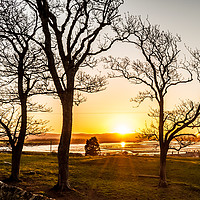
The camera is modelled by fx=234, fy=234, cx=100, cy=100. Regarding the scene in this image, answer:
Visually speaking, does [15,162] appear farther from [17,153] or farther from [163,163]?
[163,163]

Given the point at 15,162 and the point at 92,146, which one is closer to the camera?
the point at 15,162

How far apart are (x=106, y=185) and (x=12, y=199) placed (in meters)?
12.1

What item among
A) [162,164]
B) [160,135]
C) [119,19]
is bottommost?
[162,164]

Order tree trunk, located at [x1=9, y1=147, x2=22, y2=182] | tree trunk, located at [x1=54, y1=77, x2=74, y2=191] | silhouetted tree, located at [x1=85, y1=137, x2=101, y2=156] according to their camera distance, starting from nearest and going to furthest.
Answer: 1. tree trunk, located at [x1=54, y1=77, x2=74, y2=191]
2. tree trunk, located at [x1=9, y1=147, x2=22, y2=182]
3. silhouetted tree, located at [x1=85, y1=137, x2=101, y2=156]

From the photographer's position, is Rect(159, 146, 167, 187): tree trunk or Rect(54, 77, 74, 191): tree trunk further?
Rect(159, 146, 167, 187): tree trunk

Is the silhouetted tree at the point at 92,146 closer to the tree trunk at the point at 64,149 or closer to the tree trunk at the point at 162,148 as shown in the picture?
the tree trunk at the point at 162,148

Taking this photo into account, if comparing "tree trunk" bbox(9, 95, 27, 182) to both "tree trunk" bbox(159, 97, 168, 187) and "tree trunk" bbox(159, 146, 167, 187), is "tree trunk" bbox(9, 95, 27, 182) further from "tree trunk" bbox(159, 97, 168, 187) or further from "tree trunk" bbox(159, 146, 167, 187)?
"tree trunk" bbox(159, 146, 167, 187)

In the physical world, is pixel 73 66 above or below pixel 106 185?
above

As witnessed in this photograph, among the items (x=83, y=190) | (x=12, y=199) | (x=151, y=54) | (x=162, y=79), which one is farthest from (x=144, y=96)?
(x=12, y=199)

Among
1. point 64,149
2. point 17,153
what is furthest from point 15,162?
point 64,149

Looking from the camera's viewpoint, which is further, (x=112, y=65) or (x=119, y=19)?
(x=112, y=65)

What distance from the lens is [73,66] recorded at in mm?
13227

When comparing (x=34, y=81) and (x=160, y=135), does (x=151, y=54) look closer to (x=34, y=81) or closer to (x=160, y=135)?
(x=160, y=135)

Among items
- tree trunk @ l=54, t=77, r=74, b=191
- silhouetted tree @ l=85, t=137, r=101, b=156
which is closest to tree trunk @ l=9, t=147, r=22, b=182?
tree trunk @ l=54, t=77, r=74, b=191
